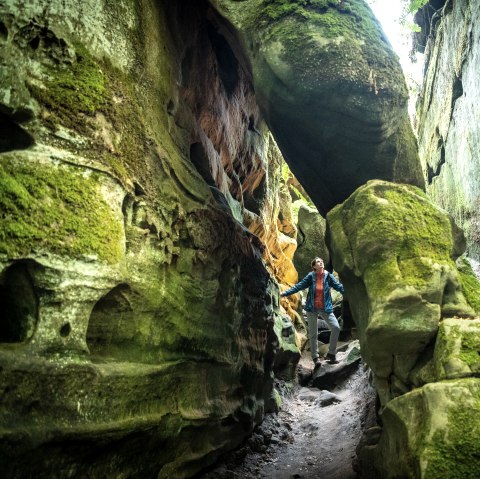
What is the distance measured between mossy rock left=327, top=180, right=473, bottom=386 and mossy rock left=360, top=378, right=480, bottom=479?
71 cm

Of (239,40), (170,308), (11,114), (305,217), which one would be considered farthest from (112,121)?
(305,217)

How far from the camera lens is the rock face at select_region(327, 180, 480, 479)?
3.34 meters

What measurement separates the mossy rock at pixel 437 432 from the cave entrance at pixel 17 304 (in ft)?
12.1

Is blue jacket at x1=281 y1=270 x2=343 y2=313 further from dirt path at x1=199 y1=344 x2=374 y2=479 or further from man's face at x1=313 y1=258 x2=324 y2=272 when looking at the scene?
dirt path at x1=199 y1=344 x2=374 y2=479

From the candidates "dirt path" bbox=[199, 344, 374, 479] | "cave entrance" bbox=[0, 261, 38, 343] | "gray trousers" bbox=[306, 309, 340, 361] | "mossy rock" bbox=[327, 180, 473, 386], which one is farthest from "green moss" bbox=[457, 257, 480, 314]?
"cave entrance" bbox=[0, 261, 38, 343]

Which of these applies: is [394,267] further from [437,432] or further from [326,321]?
[326,321]

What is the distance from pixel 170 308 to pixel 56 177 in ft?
6.57

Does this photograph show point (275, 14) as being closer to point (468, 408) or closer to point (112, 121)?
point (112, 121)

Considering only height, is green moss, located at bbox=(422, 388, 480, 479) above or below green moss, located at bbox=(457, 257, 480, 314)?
below

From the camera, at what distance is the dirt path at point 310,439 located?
5.51 metres

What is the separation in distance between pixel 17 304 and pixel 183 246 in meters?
2.27

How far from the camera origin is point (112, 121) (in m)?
4.43

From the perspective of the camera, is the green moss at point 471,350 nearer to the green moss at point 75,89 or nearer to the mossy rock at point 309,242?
the green moss at point 75,89

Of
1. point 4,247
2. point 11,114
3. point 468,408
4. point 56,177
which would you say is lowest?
point 468,408
